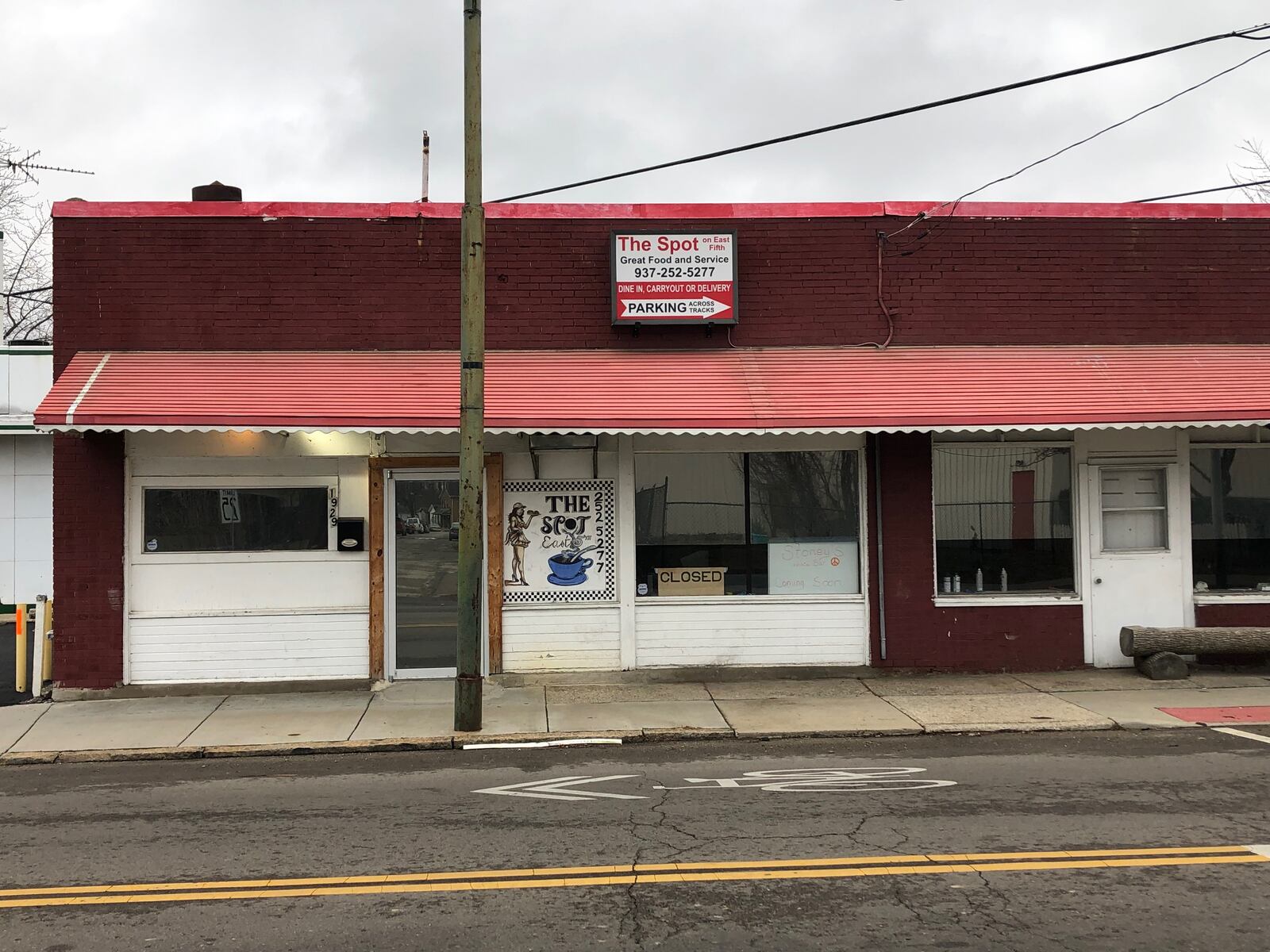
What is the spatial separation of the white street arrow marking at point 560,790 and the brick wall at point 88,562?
5.64 meters

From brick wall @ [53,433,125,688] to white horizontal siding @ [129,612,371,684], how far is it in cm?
25

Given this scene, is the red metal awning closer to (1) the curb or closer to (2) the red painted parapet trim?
(2) the red painted parapet trim

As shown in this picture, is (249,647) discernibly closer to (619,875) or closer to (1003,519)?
(619,875)

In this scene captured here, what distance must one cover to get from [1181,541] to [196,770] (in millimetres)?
10325

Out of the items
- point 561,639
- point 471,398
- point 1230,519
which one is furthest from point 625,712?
point 1230,519

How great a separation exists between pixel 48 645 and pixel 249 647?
209cm

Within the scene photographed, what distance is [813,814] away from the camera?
6.29 metres

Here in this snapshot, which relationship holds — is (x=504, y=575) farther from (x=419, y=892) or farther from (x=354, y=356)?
(x=419, y=892)

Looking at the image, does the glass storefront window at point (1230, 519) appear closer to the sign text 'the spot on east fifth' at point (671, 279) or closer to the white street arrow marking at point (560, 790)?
the sign text 'the spot on east fifth' at point (671, 279)

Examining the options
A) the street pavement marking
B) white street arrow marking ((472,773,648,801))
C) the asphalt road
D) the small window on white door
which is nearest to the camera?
the asphalt road

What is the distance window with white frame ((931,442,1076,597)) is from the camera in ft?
36.9

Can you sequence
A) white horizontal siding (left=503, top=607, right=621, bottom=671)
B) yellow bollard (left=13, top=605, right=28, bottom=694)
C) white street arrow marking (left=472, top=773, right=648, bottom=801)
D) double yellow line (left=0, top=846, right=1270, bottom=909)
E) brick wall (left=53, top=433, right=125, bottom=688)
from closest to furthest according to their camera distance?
→ double yellow line (left=0, top=846, right=1270, bottom=909) → white street arrow marking (left=472, top=773, right=648, bottom=801) → yellow bollard (left=13, top=605, right=28, bottom=694) → brick wall (left=53, top=433, right=125, bottom=688) → white horizontal siding (left=503, top=607, right=621, bottom=671)

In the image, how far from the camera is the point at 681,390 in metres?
10.4

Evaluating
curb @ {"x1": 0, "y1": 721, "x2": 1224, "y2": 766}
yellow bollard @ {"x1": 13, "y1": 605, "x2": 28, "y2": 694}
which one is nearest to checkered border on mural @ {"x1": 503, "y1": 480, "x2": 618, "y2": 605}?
curb @ {"x1": 0, "y1": 721, "x2": 1224, "y2": 766}
